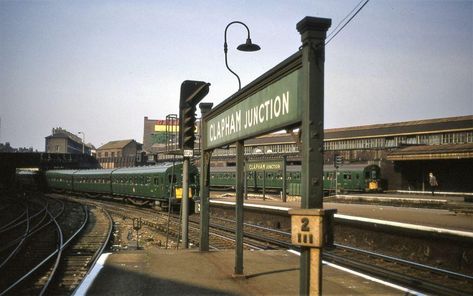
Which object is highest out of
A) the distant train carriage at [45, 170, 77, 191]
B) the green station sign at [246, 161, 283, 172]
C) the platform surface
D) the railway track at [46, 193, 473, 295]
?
the green station sign at [246, 161, 283, 172]

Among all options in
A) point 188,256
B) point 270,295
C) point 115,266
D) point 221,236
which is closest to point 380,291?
point 270,295

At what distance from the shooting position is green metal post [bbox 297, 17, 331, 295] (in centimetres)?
413

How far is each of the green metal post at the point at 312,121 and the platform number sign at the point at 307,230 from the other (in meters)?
0.11

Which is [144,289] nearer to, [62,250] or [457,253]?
[62,250]

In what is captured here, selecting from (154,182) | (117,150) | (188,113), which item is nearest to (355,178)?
(154,182)

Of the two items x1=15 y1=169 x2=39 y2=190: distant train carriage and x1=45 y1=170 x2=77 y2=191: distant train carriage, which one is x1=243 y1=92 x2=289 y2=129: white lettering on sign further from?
x1=15 y1=169 x2=39 y2=190: distant train carriage

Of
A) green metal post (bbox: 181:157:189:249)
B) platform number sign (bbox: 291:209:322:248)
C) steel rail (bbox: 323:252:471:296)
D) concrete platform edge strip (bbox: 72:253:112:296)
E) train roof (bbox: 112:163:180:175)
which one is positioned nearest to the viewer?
platform number sign (bbox: 291:209:322:248)

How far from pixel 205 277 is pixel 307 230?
3199 millimetres

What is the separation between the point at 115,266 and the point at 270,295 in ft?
10.1

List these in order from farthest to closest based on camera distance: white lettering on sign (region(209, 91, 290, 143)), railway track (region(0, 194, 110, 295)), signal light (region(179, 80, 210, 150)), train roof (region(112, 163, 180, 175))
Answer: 1. train roof (region(112, 163, 180, 175))
2. signal light (region(179, 80, 210, 150))
3. railway track (region(0, 194, 110, 295))
4. white lettering on sign (region(209, 91, 290, 143))

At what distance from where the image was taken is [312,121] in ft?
13.7

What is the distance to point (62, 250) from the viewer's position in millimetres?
11156

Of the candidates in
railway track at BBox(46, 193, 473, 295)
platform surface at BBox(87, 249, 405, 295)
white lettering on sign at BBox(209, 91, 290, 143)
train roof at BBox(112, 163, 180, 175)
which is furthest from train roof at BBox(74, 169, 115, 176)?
white lettering on sign at BBox(209, 91, 290, 143)

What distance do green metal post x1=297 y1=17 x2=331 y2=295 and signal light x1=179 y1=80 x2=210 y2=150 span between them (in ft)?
18.4
